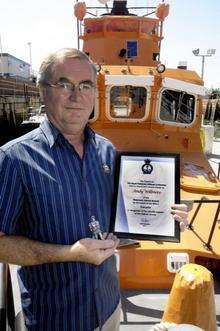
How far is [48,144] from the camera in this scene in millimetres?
1886

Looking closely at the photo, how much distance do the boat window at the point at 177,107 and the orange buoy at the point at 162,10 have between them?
2134 millimetres

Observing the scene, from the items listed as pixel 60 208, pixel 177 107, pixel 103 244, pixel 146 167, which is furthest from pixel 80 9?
pixel 103 244

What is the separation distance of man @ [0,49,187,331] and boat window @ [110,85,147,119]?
4240 millimetres

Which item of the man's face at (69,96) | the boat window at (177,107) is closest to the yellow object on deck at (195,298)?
the man's face at (69,96)

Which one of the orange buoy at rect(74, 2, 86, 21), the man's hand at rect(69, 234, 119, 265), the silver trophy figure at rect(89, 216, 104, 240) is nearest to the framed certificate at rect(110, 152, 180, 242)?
the silver trophy figure at rect(89, 216, 104, 240)

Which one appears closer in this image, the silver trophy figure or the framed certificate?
the silver trophy figure

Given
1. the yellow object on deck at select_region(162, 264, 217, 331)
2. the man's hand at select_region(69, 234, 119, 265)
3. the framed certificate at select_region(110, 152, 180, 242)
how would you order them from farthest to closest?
the yellow object on deck at select_region(162, 264, 217, 331) < the framed certificate at select_region(110, 152, 180, 242) < the man's hand at select_region(69, 234, 119, 265)

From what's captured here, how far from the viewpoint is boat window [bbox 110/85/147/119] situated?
620cm

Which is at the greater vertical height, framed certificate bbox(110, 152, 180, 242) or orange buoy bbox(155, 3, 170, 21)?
orange buoy bbox(155, 3, 170, 21)

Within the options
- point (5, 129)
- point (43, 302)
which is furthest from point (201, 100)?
point (5, 129)

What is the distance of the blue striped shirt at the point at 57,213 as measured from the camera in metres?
1.77

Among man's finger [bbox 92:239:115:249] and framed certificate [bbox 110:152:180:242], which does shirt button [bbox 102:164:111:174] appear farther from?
man's finger [bbox 92:239:115:249]

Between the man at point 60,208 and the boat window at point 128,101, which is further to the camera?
the boat window at point 128,101

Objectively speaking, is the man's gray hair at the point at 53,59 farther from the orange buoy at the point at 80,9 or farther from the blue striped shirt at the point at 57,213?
the orange buoy at the point at 80,9
